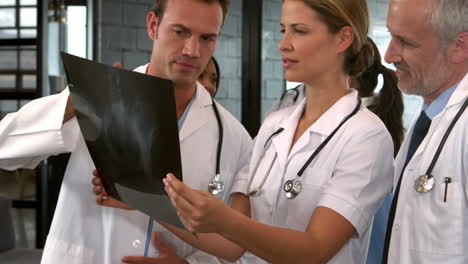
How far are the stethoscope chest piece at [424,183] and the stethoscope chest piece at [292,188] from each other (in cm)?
27

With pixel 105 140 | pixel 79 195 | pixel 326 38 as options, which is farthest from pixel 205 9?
pixel 79 195

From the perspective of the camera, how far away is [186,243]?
1.58m

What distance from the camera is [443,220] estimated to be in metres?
1.29

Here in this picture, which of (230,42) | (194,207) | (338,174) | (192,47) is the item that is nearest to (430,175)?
(338,174)

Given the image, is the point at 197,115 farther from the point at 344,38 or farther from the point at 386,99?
the point at 386,99

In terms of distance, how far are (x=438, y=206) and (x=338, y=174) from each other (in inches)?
9.0

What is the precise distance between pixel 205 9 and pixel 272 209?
546mm

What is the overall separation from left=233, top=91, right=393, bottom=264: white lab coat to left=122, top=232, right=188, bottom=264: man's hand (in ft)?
0.74

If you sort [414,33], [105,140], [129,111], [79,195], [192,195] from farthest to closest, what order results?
1. [79,195]
2. [414,33]
3. [105,140]
4. [129,111]
5. [192,195]

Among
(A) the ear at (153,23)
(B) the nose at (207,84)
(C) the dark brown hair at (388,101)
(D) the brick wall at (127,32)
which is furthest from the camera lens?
(D) the brick wall at (127,32)

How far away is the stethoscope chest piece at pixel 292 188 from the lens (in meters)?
1.41

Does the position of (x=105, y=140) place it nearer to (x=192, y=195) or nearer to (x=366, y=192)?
(x=192, y=195)

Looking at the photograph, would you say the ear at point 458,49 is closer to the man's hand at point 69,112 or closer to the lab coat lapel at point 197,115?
the lab coat lapel at point 197,115

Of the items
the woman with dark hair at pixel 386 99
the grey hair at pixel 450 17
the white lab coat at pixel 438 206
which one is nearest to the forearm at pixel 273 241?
the white lab coat at pixel 438 206
